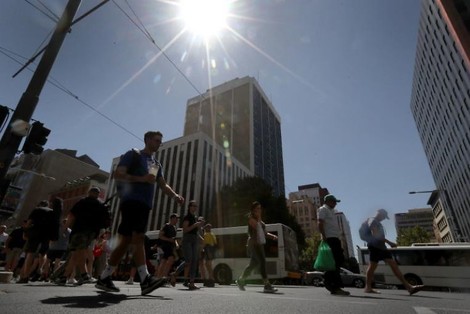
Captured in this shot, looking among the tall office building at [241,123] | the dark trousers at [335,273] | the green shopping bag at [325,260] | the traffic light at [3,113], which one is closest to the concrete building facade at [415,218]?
the tall office building at [241,123]

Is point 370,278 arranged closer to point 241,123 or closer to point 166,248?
point 166,248

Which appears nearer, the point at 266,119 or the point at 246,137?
the point at 246,137

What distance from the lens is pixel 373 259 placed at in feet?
18.8

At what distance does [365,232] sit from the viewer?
5.83m

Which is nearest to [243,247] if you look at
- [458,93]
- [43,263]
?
[43,263]

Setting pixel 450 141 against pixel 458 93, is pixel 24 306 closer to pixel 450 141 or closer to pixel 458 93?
pixel 458 93

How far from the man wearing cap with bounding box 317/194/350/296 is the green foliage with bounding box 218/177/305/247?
23.9 metres

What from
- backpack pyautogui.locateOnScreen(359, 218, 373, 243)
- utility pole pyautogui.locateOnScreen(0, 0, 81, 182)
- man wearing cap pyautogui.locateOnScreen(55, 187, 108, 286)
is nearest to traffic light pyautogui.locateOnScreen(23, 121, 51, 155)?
utility pole pyautogui.locateOnScreen(0, 0, 81, 182)

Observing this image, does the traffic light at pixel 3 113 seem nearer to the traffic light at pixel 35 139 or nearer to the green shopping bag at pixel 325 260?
the traffic light at pixel 35 139

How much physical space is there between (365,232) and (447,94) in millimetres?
51321

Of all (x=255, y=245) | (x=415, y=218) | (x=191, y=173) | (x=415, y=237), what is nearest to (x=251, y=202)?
(x=191, y=173)

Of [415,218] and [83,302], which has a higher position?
[415,218]

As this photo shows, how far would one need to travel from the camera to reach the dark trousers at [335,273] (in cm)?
471

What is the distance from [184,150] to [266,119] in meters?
39.1
